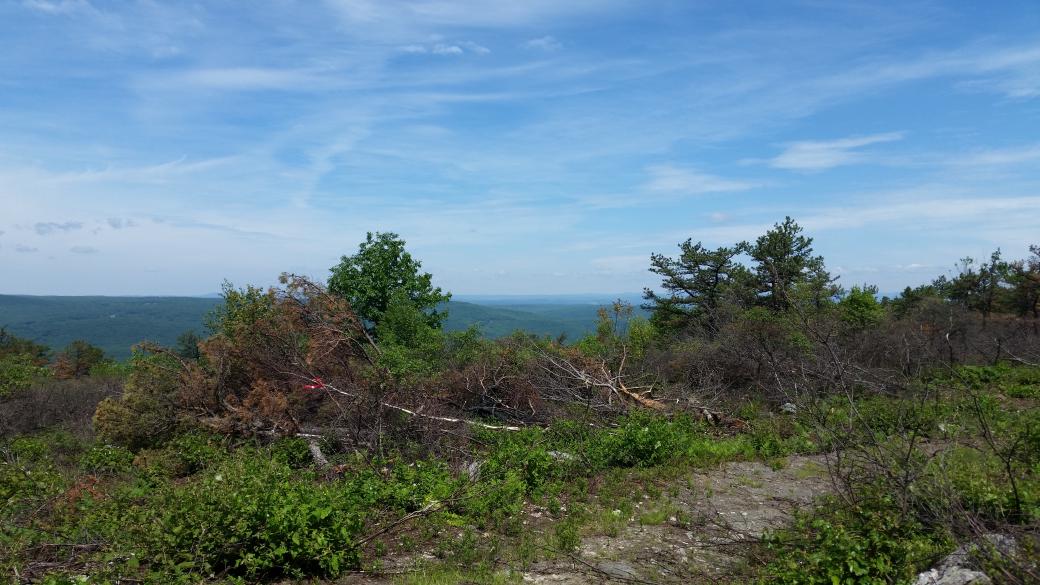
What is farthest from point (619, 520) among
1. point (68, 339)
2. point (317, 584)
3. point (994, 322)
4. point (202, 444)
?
point (68, 339)

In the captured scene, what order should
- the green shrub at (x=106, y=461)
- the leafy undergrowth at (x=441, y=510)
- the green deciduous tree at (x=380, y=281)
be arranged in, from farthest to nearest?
the green deciduous tree at (x=380, y=281) < the green shrub at (x=106, y=461) < the leafy undergrowth at (x=441, y=510)

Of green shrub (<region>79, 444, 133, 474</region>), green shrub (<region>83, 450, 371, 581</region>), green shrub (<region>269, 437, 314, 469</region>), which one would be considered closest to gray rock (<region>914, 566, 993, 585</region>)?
green shrub (<region>83, 450, 371, 581</region>)

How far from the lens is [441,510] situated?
724cm

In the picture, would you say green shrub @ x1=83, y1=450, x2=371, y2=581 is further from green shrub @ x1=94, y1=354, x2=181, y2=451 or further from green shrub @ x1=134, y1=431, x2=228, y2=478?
green shrub @ x1=94, y1=354, x2=181, y2=451

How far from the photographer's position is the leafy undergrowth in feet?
16.6

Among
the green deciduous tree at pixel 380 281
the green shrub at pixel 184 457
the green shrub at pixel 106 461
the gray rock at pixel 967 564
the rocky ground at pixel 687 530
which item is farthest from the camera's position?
the green deciduous tree at pixel 380 281

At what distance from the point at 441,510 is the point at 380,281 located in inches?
459

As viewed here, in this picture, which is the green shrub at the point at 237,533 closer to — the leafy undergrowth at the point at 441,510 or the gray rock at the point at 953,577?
the leafy undergrowth at the point at 441,510

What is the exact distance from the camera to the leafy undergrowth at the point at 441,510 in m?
5.05

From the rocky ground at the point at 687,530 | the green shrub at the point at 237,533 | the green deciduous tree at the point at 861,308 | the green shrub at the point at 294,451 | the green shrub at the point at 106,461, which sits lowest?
the green shrub at the point at 106,461

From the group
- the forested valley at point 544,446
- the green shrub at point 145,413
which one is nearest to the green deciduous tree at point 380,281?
the forested valley at point 544,446

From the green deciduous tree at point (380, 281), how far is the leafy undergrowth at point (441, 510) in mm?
7635

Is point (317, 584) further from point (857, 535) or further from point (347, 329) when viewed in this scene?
point (347, 329)

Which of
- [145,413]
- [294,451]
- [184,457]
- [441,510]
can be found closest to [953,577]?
[441,510]
